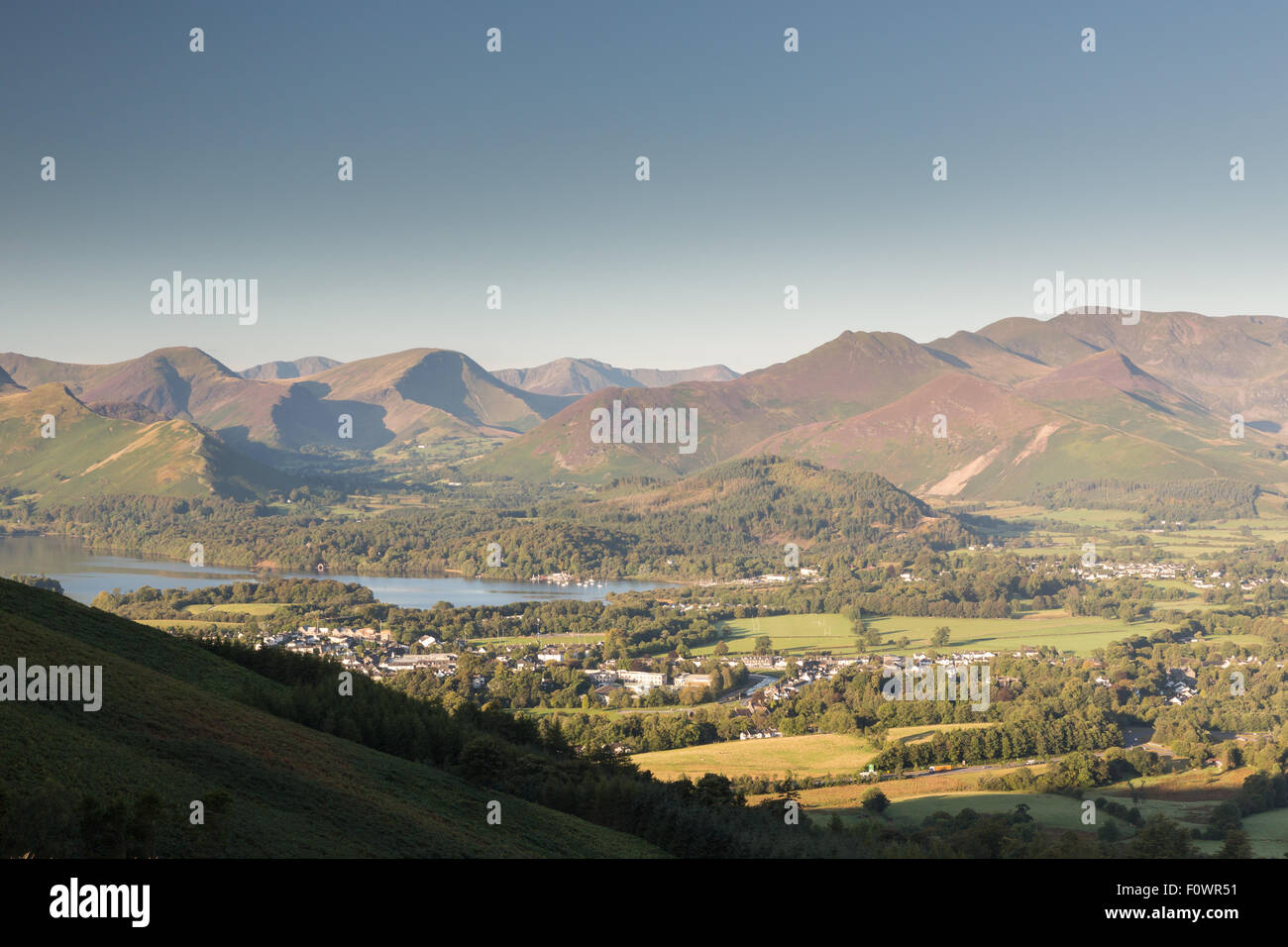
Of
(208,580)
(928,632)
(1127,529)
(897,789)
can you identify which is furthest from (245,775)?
(1127,529)

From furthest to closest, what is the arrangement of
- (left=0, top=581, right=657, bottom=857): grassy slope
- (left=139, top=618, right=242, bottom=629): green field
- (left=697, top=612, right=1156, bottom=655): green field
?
(left=697, top=612, right=1156, bottom=655): green field → (left=139, top=618, right=242, bottom=629): green field → (left=0, top=581, right=657, bottom=857): grassy slope

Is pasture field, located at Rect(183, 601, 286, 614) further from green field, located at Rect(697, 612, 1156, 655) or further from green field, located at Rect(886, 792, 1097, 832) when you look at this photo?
green field, located at Rect(886, 792, 1097, 832)

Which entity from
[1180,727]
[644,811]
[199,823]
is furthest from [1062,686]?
[199,823]

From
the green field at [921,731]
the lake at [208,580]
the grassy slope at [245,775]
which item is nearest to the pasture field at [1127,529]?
the lake at [208,580]

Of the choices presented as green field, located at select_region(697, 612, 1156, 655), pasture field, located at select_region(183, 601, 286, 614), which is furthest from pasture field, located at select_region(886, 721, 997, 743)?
pasture field, located at select_region(183, 601, 286, 614)

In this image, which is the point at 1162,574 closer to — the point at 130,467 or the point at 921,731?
the point at 921,731

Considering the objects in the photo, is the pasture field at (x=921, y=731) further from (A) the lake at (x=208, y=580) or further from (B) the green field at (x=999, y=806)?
(A) the lake at (x=208, y=580)
